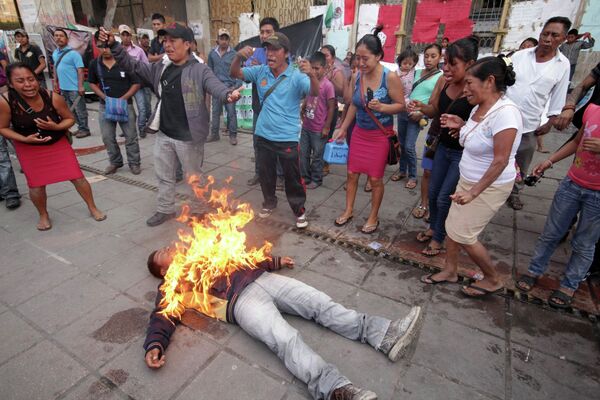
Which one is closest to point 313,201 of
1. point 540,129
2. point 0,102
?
point 540,129

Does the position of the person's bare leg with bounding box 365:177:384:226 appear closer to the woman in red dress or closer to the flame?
the flame

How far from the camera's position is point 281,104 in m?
4.18

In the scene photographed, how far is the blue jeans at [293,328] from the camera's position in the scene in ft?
7.35

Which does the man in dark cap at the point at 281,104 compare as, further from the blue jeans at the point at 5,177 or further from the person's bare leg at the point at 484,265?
the blue jeans at the point at 5,177

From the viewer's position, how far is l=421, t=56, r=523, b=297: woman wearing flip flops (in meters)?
2.53

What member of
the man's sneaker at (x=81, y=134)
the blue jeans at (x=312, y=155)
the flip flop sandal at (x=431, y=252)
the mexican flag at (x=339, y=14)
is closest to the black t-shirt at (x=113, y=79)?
the blue jeans at (x=312, y=155)

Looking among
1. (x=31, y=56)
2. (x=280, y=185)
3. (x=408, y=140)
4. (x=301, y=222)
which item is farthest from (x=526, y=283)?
(x=31, y=56)

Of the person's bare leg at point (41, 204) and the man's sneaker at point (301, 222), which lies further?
the man's sneaker at point (301, 222)

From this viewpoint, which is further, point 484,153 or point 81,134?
point 81,134

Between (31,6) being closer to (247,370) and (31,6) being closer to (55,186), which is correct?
(55,186)

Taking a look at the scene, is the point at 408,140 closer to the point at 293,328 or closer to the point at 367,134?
the point at 367,134

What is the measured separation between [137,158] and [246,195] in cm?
245

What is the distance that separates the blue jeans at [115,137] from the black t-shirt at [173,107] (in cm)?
210

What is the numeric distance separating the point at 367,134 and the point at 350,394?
2867mm
